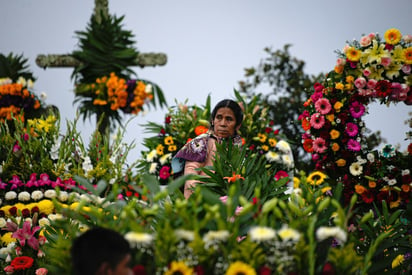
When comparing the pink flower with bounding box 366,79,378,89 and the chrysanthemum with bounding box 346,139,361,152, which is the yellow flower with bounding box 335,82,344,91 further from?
the chrysanthemum with bounding box 346,139,361,152

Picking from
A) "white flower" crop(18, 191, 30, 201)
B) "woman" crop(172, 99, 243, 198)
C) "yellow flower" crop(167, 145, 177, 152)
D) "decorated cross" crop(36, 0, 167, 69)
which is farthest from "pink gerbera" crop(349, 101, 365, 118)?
"decorated cross" crop(36, 0, 167, 69)

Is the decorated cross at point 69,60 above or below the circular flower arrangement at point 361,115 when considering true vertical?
above

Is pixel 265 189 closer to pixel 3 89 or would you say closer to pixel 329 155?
pixel 329 155

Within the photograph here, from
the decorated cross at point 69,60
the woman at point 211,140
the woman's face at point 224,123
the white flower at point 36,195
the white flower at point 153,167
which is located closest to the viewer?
the woman at point 211,140

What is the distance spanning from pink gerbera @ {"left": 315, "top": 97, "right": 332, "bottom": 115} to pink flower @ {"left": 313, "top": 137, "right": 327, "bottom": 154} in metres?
0.27

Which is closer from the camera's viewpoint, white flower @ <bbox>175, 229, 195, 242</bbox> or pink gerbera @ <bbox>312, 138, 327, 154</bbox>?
white flower @ <bbox>175, 229, 195, 242</bbox>

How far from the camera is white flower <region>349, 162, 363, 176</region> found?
3.86 metres

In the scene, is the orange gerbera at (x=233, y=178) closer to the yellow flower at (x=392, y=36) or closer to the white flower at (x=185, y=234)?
the white flower at (x=185, y=234)

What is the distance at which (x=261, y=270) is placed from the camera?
1.05 meters

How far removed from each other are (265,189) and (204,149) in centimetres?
114

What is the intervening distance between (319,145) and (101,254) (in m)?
3.36

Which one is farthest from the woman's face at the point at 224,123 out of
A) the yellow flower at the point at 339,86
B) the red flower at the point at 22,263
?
the red flower at the point at 22,263

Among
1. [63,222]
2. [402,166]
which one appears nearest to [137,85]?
[402,166]

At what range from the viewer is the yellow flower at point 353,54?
12.5 ft
